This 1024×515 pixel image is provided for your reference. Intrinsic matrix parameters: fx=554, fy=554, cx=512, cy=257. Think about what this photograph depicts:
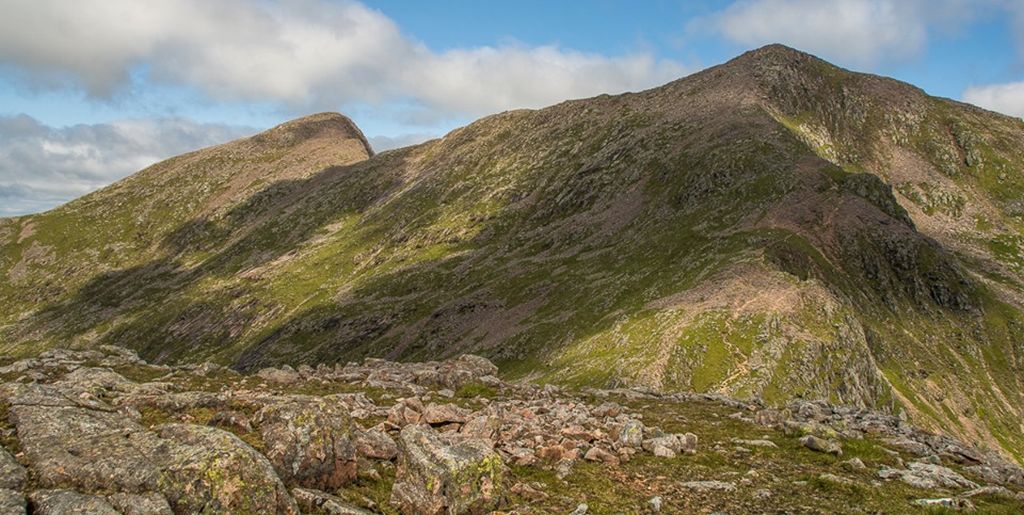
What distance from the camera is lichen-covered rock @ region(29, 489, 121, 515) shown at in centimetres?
1027

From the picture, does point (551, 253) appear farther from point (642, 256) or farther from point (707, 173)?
point (707, 173)

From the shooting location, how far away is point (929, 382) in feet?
246

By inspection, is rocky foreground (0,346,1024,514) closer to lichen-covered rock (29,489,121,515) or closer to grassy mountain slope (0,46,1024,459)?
lichen-covered rock (29,489,121,515)

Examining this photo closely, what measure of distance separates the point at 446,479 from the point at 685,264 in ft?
241

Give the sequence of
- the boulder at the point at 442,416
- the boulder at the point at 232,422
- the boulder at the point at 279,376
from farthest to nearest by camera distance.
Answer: the boulder at the point at 279,376 → the boulder at the point at 442,416 → the boulder at the point at 232,422

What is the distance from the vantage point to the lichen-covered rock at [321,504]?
12.9 m

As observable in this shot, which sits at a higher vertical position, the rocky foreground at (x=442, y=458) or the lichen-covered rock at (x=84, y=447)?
the lichen-covered rock at (x=84, y=447)

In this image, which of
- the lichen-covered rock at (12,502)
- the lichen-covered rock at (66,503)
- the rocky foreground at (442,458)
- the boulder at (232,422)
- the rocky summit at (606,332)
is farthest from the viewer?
the boulder at (232,422)

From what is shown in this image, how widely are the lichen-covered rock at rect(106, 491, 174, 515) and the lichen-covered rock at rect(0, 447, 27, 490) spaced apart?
2.14 metres

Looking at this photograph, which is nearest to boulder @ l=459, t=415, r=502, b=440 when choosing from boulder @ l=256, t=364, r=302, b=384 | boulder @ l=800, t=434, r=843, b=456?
boulder @ l=800, t=434, r=843, b=456

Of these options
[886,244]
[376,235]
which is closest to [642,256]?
[886,244]

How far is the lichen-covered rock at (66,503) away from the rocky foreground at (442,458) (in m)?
0.04

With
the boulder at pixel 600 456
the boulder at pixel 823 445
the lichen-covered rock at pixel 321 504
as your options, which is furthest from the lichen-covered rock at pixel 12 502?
the boulder at pixel 823 445

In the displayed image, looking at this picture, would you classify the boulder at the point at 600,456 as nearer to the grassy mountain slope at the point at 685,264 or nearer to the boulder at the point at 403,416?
the boulder at the point at 403,416
